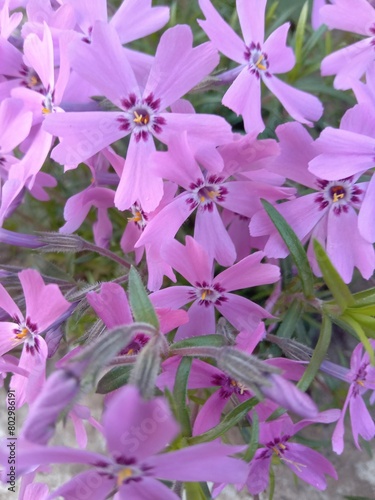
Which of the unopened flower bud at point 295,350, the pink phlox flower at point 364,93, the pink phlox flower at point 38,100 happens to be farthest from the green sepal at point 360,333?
the pink phlox flower at point 38,100

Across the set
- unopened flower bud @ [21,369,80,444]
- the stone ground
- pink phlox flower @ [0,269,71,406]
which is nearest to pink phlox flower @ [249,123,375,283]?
pink phlox flower @ [0,269,71,406]

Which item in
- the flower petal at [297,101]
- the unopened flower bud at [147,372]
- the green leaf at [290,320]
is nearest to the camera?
the unopened flower bud at [147,372]

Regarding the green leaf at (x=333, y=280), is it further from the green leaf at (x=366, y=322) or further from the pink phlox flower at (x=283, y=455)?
the pink phlox flower at (x=283, y=455)

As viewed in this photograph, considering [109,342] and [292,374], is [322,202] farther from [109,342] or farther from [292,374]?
[109,342]

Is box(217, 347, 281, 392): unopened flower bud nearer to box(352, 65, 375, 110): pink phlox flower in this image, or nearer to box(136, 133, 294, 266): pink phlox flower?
box(136, 133, 294, 266): pink phlox flower

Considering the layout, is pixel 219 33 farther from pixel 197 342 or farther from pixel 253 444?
pixel 253 444

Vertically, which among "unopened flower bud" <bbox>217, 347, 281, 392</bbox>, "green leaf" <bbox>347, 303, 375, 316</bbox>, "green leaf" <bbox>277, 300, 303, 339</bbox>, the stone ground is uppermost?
"green leaf" <bbox>277, 300, 303, 339</bbox>
